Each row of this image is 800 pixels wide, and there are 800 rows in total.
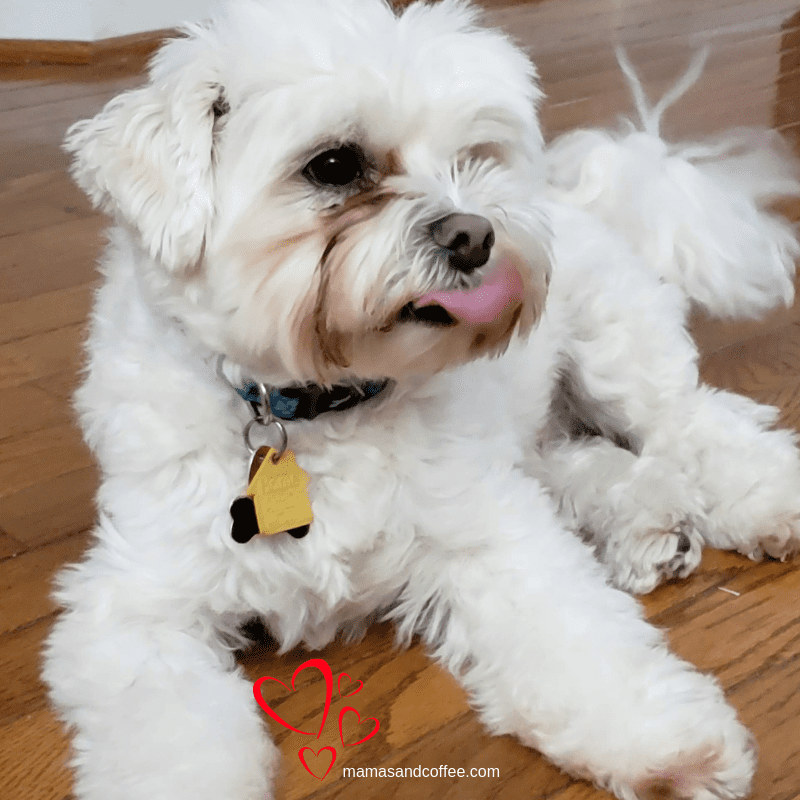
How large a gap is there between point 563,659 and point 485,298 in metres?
0.41

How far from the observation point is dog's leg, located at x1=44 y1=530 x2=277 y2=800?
110 cm

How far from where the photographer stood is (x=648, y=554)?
56.3 inches

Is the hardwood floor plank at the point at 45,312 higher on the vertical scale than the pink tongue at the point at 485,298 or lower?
lower

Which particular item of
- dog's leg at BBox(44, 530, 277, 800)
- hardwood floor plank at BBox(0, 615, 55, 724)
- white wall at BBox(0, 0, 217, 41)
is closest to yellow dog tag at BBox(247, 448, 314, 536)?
dog's leg at BBox(44, 530, 277, 800)

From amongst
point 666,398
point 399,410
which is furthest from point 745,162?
point 399,410

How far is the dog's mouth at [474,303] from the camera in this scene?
41.3 inches

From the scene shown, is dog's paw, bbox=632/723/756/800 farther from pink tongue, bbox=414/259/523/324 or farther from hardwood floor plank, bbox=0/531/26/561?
hardwood floor plank, bbox=0/531/26/561

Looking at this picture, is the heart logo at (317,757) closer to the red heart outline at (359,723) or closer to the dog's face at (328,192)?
the red heart outline at (359,723)

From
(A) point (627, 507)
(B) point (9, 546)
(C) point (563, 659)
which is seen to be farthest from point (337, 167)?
(B) point (9, 546)

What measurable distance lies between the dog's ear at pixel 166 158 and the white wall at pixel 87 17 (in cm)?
289

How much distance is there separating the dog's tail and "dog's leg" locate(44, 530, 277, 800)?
104 cm

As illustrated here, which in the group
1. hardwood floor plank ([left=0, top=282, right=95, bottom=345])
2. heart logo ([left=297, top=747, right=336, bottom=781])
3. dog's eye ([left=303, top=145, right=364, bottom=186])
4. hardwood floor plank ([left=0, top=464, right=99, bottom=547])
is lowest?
hardwood floor plank ([left=0, top=282, right=95, bottom=345])

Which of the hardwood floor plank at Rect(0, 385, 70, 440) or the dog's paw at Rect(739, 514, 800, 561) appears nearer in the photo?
the dog's paw at Rect(739, 514, 800, 561)

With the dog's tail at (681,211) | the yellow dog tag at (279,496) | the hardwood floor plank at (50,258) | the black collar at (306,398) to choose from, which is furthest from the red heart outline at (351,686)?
the hardwood floor plank at (50,258)
